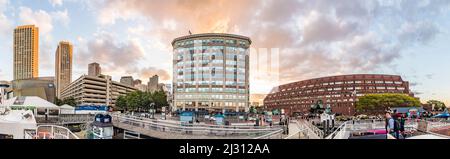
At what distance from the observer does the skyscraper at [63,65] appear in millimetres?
2530

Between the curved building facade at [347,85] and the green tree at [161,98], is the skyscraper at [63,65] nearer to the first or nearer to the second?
the curved building facade at [347,85]

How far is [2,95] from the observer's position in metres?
2.67

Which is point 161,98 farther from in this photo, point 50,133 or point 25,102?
point 50,133

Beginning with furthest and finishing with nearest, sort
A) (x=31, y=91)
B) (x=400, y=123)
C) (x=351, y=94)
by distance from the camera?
(x=351, y=94), (x=31, y=91), (x=400, y=123)

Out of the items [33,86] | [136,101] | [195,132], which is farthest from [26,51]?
[136,101]

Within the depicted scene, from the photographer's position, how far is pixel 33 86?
2.74m

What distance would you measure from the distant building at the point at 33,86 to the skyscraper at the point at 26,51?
110mm

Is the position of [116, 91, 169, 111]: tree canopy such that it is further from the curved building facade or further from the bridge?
the curved building facade

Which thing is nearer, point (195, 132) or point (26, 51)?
point (26, 51)

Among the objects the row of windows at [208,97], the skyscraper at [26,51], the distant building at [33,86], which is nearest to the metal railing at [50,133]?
the distant building at [33,86]

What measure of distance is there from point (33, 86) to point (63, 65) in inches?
16.3
